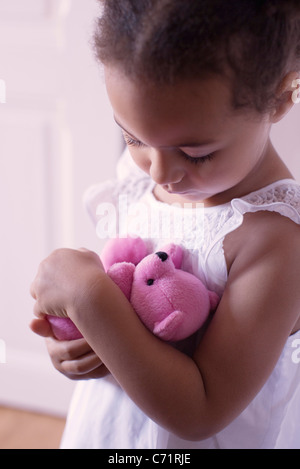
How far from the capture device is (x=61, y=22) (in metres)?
1.12

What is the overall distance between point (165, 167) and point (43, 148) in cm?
73

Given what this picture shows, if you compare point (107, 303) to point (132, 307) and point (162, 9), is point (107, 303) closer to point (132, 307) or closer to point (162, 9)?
point (132, 307)

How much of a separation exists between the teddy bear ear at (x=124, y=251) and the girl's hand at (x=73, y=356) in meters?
0.11

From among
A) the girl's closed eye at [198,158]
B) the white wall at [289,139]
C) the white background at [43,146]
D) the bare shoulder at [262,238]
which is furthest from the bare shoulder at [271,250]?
the white background at [43,146]

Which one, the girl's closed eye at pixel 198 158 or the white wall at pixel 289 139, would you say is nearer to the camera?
the girl's closed eye at pixel 198 158

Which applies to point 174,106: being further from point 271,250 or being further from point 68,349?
point 68,349

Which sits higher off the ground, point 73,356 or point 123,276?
point 123,276

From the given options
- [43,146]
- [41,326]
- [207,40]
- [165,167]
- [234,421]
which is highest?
[207,40]

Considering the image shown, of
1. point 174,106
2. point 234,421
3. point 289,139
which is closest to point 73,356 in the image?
point 234,421

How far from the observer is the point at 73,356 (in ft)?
2.23

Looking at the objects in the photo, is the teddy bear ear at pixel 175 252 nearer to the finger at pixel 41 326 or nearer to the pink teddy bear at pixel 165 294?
the pink teddy bear at pixel 165 294

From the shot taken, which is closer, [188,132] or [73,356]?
[188,132]

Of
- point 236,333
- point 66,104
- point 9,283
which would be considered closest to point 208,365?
point 236,333

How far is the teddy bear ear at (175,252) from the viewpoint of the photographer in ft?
2.17
